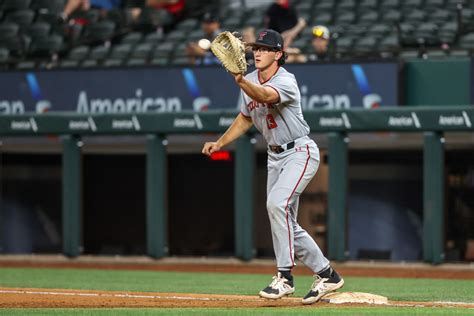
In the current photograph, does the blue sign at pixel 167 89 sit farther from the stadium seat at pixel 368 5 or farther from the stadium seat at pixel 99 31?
the stadium seat at pixel 368 5

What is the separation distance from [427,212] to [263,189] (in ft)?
8.20

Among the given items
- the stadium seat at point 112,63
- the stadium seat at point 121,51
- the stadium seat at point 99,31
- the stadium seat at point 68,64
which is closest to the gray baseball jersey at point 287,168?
the stadium seat at point 112,63

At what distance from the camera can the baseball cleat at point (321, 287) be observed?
24.8 feet

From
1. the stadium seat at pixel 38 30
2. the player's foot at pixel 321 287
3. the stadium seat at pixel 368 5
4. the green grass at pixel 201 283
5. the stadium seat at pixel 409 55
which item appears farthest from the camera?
the stadium seat at pixel 38 30

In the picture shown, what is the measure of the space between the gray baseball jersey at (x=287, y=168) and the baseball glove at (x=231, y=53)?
13.9 inches

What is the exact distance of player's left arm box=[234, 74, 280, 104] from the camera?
711cm

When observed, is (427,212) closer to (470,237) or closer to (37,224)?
(470,237)

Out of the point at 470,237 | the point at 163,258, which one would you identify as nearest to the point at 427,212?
the point at 470,237

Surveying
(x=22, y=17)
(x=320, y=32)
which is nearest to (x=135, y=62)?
(x=320, y=32)

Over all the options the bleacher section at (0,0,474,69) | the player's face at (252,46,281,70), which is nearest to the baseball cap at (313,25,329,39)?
the bleacher section at (0,0,474,69)

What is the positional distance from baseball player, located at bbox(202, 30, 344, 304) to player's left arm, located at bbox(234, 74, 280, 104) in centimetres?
12

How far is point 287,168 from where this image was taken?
7.65 metres

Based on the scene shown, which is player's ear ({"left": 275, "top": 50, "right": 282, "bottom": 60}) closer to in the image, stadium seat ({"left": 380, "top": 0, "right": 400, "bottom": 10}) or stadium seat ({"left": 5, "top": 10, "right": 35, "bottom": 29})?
stadium seat ({"left": 380, "top": 0, "right": 400, "bottom": 10})

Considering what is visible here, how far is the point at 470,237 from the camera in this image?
14492 millimetres
